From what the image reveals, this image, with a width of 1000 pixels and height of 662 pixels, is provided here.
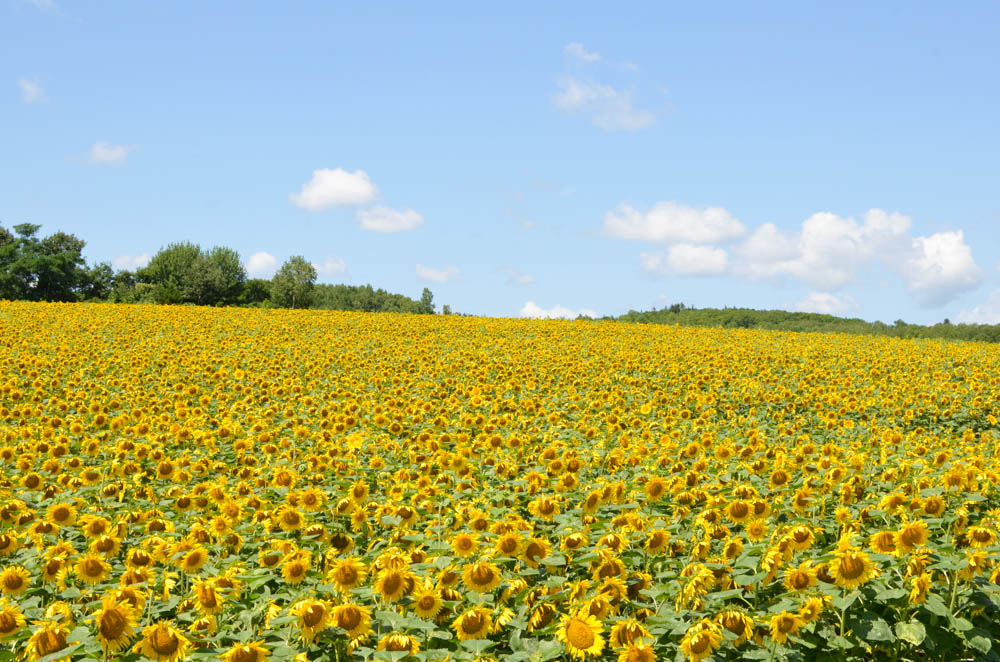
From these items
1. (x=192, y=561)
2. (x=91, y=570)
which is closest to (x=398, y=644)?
(x=192, y=561)

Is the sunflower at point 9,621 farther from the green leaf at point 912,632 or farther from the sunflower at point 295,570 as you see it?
the green leaf at point 912,632

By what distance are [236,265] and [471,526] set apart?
102m

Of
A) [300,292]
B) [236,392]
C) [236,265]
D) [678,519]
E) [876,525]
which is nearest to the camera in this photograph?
[678,519]

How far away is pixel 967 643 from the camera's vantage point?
4402 mm

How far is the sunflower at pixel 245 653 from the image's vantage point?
140 inches

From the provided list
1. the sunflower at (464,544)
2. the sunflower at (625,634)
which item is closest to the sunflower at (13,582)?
the sunflower at (464,544)

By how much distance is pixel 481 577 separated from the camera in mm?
4227

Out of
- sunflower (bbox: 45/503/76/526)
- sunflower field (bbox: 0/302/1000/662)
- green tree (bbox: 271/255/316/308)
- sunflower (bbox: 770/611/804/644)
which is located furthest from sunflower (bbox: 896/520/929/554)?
green tree (bbox: 271/255/316/308)

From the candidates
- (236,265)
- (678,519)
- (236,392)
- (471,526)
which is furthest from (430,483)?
(236,265)

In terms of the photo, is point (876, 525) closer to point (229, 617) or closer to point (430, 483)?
point (430, 483)

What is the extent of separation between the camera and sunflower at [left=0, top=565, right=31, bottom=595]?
15.4 ft

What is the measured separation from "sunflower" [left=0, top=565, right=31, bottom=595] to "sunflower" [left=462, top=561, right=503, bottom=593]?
2.98 m

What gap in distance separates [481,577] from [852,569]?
2.15 meters

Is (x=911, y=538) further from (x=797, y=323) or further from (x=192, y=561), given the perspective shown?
(x=797, y=323)
